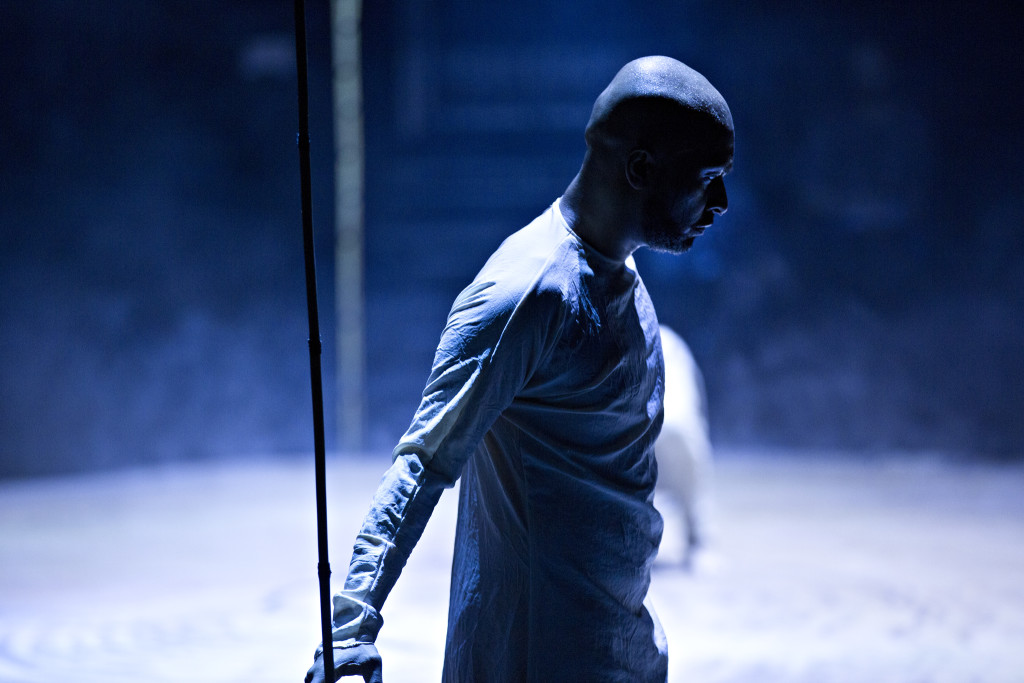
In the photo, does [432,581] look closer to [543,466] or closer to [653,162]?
[543,466]

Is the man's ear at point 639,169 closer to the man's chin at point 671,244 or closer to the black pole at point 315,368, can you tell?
the man's chin at point 671,244

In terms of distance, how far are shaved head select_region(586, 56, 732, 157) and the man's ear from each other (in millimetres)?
13

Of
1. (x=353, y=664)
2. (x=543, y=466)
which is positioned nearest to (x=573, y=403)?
(x=543, y=466)

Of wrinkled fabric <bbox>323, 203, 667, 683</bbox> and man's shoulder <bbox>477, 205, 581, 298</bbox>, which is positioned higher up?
man's shoulder <bbox>477, 205, 581, 298</bbox>

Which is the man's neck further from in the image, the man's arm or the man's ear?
the man's arm

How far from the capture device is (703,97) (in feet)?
5.01

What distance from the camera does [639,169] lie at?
5.09ft

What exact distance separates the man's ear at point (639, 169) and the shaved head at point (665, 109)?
1cm

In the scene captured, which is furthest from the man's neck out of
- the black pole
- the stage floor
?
the stage floor

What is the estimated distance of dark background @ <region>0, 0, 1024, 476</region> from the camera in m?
7.12

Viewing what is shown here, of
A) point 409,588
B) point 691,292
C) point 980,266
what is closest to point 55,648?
point 409,588

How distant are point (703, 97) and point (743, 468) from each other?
6229 millimetres

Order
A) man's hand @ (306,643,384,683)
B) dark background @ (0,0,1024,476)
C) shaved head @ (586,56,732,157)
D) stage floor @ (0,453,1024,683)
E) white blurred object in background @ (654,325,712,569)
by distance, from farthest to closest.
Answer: dark background @ (0,0,1024,476) < white blurred object in background @ (654,325,712,569) < stage floor @ (0,453,1024,683) < shaved head @ (586,56,732,157) < man's hand @ (306,643,384,683)

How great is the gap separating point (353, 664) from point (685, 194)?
779 millimetres
